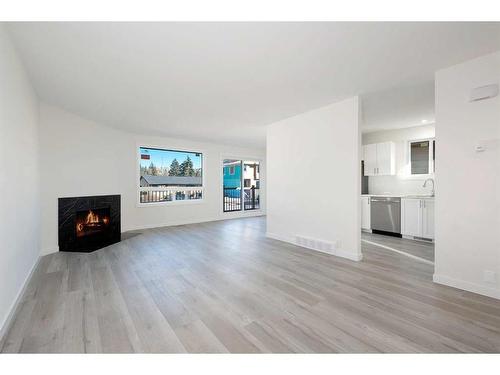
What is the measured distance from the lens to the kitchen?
4.23 m

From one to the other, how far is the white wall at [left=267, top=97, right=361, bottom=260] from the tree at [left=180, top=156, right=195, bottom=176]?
297 cm

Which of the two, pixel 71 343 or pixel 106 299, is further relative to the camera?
pixel 106 299

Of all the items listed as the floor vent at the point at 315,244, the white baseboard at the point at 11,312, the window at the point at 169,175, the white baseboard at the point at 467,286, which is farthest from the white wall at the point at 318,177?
the white baseboard at the point at 11,312

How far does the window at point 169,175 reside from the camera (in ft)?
19.9

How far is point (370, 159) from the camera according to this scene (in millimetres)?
5672

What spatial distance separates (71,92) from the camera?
3189 mm

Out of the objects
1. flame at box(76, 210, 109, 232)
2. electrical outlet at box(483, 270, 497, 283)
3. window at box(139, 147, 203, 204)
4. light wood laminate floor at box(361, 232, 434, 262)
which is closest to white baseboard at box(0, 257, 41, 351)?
flame at box(76, 210, 109, 232)

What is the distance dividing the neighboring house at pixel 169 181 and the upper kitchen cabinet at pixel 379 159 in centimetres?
491

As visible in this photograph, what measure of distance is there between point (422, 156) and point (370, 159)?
3.48 ft

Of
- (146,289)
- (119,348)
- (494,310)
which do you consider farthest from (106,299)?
(494,310)

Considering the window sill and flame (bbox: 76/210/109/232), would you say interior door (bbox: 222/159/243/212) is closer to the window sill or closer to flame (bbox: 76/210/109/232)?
the window sill
